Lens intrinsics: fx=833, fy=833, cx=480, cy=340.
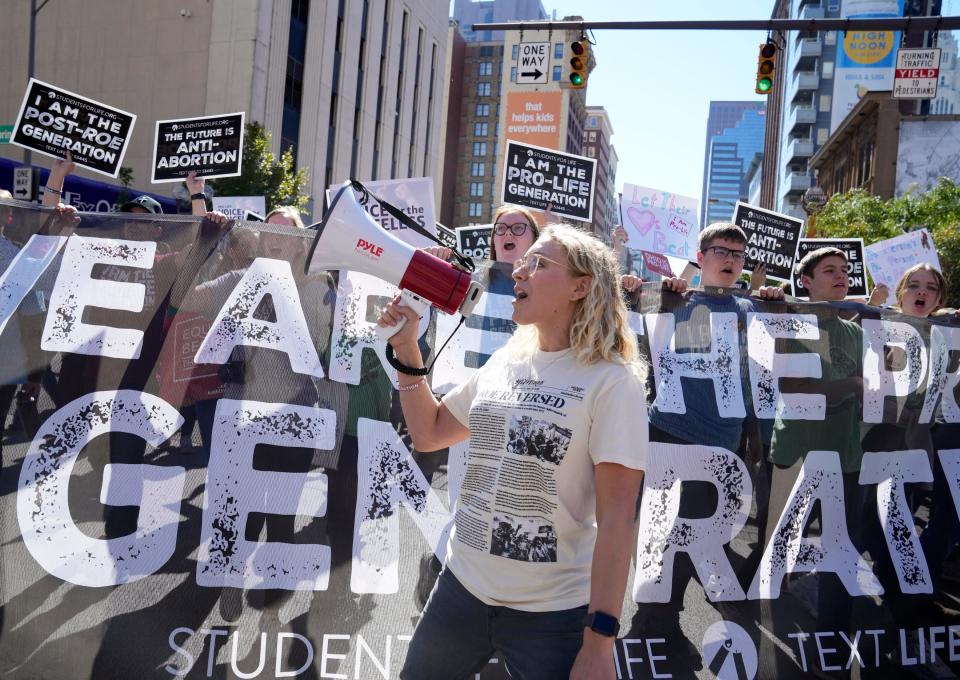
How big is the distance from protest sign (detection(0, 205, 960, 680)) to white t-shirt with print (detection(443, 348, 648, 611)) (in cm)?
72

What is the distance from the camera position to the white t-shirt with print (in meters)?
2.02

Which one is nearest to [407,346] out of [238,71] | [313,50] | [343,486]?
[343,486]

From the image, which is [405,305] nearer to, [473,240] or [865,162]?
[473,240]

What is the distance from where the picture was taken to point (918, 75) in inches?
460

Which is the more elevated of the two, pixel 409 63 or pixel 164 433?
pixel 409 63

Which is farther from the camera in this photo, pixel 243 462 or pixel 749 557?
pixel 749 557

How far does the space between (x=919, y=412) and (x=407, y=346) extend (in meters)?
2.71

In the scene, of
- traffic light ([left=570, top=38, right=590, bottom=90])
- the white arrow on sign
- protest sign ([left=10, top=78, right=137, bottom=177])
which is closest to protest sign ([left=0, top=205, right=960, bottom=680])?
protest sign ([left=10, top=78, right=137, bottom=177])

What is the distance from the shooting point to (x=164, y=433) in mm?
3238

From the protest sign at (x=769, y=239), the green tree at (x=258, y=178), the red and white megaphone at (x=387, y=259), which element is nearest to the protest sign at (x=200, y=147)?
the protest sign at (x=769, y=239)

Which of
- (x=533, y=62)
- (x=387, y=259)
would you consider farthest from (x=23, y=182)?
(x=387, y=259)

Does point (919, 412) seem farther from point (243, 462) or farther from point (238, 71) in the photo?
point (238, 71)

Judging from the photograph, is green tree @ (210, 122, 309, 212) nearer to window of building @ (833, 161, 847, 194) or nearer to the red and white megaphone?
the red and white megaphone

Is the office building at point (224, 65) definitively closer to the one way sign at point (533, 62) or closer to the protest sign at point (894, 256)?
the one way sign at point (533, 62)
